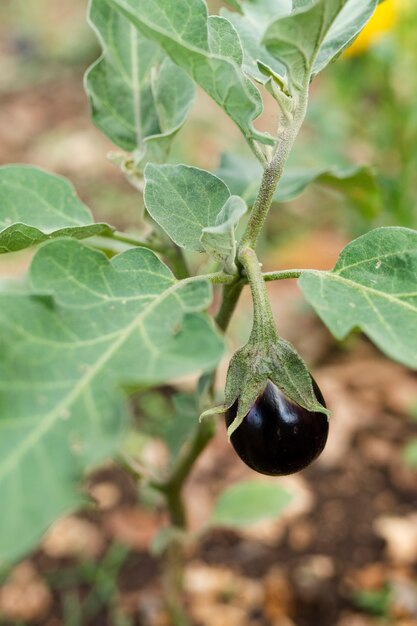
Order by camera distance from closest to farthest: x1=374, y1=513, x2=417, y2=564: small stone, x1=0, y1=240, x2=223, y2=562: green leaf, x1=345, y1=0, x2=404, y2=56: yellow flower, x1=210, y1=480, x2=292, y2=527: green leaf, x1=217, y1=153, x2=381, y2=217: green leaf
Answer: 1. x1=0, y1=240, x2=223, y2=562: green leaf
2. x1=217, y1=153, x2=381, y2=217: green leaf
3. x1=210, y1=480, x2=292, y2=527: green leaf
4. x1=374, y1=513, x2=417, y2=564: small stone
5. x1=345, y1=0, x2=404, y2=56: yellow flower

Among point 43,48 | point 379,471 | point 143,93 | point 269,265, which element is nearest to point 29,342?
point 143,93

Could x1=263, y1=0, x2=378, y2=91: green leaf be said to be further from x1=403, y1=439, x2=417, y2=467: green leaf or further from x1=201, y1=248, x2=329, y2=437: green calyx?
x1=403, y1=439, x2=417, y2=467: green leaf

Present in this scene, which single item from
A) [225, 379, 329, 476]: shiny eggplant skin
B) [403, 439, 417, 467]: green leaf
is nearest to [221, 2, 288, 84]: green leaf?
[225, 379, 329, 476]: shiny eggplant skin

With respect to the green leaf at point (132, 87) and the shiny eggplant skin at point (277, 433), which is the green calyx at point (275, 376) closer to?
the shiny eggplant skin at point (277, 433)

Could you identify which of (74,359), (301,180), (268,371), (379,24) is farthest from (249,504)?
(379,24)

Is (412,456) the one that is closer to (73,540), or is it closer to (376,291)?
(73,540)

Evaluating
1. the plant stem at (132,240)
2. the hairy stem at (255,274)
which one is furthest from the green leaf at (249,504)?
the plant stem at (132,240)

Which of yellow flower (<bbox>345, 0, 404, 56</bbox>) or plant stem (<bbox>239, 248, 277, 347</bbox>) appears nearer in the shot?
plant stem (<bbox>239, 248, 277, 347</bbox>)
